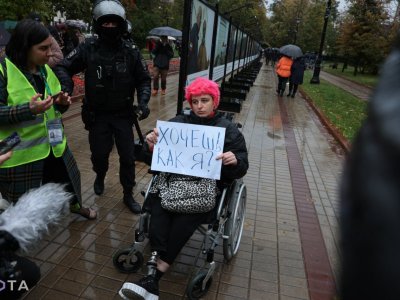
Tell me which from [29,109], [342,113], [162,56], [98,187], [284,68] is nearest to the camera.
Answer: [29,109]

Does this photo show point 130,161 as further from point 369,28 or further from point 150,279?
point 369,28

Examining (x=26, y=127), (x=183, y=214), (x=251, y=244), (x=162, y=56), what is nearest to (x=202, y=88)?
(x=183, y=214)

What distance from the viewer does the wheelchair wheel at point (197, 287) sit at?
103 inches

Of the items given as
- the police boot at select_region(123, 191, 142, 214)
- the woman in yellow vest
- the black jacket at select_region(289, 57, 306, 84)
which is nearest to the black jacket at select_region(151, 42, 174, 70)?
the black jacket at select_region(289, 57, 306, 84)

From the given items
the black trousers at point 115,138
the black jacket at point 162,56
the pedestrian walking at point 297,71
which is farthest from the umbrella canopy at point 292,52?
the black trousers at point 115,138

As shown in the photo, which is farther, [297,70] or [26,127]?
[297,70]

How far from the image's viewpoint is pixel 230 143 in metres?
2.93

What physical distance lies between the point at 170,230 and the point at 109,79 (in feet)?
5.37

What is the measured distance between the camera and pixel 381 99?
1.63 ft

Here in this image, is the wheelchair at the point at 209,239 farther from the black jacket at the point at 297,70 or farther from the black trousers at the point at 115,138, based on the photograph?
the black jacket at the point at 297,70

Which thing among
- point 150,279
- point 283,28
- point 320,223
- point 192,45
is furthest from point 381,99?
point 283,28

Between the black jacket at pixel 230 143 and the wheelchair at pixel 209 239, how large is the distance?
148mm

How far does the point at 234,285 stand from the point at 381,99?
271 cm

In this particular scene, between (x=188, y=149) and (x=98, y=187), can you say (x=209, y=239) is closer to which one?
(x=188, y=149)
